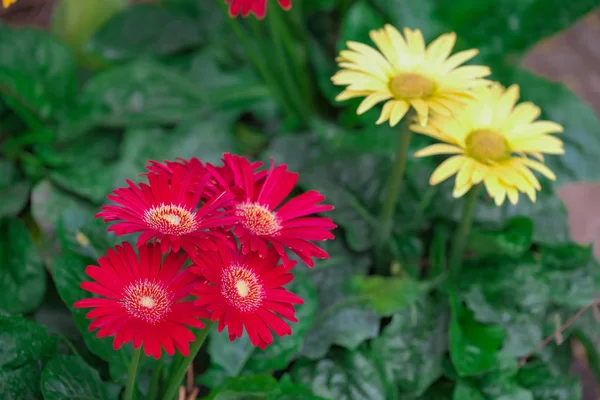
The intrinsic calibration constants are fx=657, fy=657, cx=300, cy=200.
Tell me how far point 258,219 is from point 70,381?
388 millimetres

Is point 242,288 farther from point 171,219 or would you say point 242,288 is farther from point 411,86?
point 411,86

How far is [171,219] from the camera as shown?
80 centimetres

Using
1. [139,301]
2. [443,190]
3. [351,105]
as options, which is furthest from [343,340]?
[351,105]

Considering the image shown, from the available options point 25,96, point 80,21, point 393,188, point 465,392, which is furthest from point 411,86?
point 80,21

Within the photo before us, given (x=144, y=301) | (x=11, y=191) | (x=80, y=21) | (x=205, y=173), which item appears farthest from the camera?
(x=80, y=21)

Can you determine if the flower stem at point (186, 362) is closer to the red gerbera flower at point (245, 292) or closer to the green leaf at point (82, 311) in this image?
the red gerbera flower at point (245, 292)

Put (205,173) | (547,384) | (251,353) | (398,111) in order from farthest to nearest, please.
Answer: (547,384) < (251,353) < (398,111) < (205,173)

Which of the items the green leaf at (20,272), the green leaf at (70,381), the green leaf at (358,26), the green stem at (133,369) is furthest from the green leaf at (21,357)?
the green leaf at (358,26)

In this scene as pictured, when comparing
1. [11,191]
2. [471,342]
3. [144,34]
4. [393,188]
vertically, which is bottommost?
[471,342]

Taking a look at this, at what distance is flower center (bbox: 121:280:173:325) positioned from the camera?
768 millimetres

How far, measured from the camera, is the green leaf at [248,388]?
1.02 meters

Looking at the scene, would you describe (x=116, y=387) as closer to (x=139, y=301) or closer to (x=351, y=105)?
(x=139, y=301)

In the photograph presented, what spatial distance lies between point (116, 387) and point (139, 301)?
35 centimetres

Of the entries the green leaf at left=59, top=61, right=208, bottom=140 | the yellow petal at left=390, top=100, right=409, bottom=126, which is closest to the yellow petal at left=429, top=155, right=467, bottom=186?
the yellow petal at left=390, top=100, right=409, bottom=126
